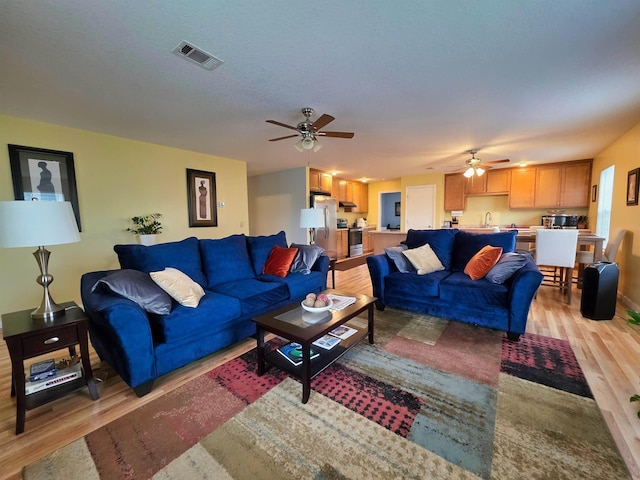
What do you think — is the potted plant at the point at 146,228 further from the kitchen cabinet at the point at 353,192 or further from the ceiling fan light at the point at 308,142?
the kitchen cabinet at the point at 353,192

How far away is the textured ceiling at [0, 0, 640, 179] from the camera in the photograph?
1494 millimetres

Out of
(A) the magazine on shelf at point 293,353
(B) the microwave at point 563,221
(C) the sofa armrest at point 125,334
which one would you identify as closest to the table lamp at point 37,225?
(C) the sofa armrest at point 125,334

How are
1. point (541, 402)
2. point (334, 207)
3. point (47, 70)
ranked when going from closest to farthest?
1. point (541, 402)
2. point (47, 70)
3. point (334, 207)

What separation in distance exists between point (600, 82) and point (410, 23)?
2.00 metres

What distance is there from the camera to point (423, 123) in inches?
127

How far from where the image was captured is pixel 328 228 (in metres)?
6.68

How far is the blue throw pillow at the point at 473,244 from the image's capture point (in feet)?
10.5

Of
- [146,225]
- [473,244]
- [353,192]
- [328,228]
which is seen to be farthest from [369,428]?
[353,192]

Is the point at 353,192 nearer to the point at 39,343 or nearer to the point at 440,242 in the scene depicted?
the point at 440,242

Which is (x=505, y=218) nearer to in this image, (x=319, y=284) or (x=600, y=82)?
(x=600, y=82)

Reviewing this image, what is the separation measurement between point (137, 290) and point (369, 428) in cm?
180

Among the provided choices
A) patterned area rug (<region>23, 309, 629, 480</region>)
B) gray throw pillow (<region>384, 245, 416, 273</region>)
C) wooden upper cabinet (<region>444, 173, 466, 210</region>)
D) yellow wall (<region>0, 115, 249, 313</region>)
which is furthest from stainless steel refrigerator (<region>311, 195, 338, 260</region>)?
patterned area rug (<region>23, 309, 629, 480</region>)

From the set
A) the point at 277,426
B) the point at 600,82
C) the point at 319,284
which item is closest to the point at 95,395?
the point at 277,426

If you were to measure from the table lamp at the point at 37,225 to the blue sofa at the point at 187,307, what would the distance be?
0.37 m
